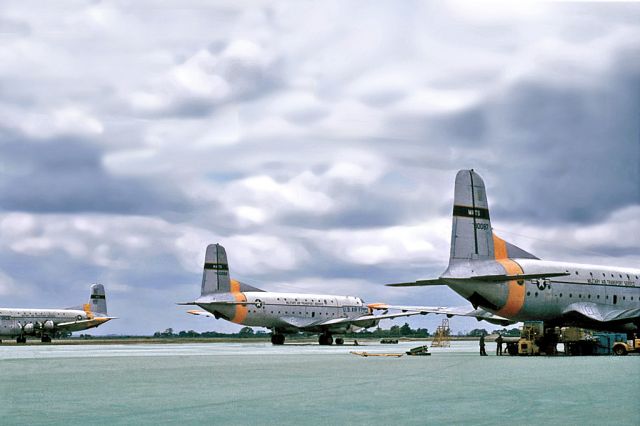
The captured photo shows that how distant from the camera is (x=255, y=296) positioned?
7631 centimetres

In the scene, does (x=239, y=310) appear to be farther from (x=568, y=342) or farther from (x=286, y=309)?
(x=568, y=342)

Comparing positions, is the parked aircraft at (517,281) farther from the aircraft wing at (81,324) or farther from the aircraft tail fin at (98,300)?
the aircraft tail fin at (98,300)

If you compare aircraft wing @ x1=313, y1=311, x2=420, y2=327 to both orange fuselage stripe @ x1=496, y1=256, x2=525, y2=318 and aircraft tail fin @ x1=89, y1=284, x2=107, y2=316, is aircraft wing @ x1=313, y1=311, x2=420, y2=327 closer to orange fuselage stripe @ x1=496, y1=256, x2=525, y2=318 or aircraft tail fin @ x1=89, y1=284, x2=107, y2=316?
orange fuselage stripe @ x1=496, y1=256, x2=525, y2=318

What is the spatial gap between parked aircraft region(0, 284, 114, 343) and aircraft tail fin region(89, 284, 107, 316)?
7.04 feet

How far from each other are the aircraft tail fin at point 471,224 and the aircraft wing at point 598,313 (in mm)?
6920

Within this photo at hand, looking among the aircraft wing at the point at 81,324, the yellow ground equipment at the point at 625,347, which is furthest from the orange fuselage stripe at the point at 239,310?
the aircraft wing at the point at 81,324

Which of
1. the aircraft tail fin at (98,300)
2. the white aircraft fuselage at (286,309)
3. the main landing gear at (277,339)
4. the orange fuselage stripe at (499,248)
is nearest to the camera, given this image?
the orange fuselage stripe at (499,248)

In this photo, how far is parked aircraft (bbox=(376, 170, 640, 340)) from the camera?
44656mm

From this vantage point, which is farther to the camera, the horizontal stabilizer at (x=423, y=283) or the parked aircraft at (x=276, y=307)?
the parked aircraft at (x=276, y=307)

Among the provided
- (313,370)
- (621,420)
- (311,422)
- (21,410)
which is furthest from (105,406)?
(313,370)

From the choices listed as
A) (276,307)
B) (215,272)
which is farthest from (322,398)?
(276,307)

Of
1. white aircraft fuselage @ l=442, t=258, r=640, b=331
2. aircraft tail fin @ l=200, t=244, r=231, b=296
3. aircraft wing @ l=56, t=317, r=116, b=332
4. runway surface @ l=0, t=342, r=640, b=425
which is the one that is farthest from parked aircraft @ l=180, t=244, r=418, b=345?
runway surface @ l=0, t=342, r=640, b=425

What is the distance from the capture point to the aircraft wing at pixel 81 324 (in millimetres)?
115625

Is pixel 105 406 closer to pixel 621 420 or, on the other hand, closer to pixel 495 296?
pixel 621 420
